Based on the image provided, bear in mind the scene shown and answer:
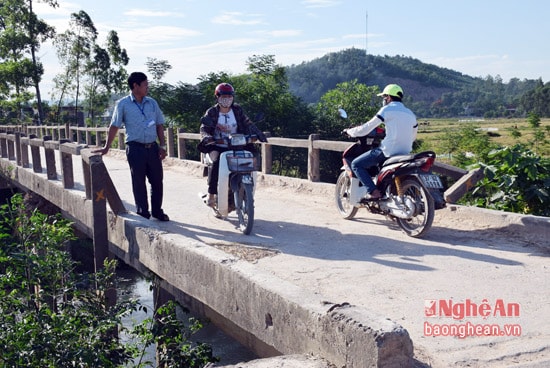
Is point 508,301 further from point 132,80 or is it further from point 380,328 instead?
point 132,80

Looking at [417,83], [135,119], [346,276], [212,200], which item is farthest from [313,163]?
[417,83]

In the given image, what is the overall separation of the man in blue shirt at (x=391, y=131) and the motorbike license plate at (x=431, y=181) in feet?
1.90

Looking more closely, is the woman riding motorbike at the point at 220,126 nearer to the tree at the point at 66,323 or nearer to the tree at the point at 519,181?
the tree at the point at 66,323

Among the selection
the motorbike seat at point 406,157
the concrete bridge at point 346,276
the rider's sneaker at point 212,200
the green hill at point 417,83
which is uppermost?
the green hill at point 417,83

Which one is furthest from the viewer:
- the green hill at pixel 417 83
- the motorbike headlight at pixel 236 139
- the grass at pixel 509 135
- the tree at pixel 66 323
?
the green hill at pixel 417 83

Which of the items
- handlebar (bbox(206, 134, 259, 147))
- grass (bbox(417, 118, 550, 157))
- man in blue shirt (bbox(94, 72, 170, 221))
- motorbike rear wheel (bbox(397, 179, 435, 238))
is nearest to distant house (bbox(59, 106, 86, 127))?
grass (bbox(417, 118, 550, 157))

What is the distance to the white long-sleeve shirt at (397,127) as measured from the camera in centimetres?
614

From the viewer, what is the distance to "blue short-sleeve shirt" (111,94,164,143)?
633 cm

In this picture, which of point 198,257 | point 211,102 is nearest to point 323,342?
point 198,257

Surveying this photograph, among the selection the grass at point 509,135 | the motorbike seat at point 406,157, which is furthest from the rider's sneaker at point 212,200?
the grass at point 509,135

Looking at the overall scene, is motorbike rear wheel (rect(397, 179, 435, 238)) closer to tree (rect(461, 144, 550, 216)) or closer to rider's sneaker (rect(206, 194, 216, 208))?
tree (rect(461, 144, 550, 216))

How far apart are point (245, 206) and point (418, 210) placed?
1.82 meters

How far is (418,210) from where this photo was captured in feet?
19.5

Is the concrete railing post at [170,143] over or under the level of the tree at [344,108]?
under
